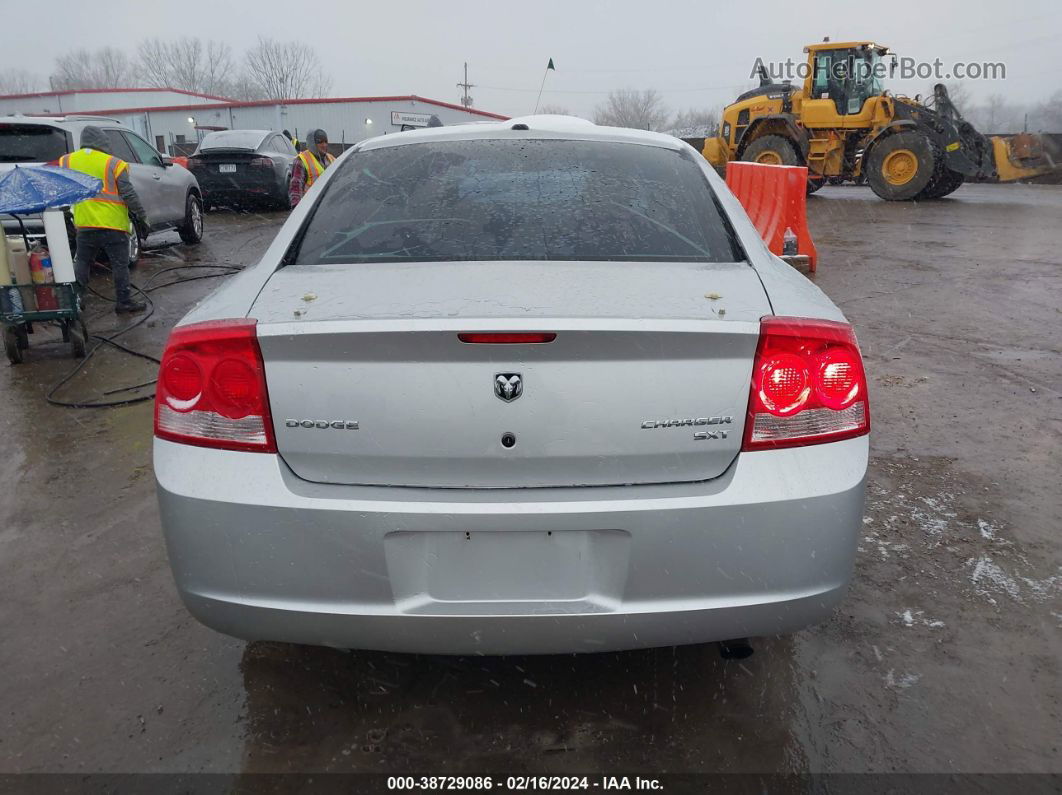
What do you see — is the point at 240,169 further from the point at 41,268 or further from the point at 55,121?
the point at 41,268

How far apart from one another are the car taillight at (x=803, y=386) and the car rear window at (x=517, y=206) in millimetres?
538

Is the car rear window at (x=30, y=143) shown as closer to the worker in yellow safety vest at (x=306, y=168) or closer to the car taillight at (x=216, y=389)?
the worker in yellow safety vest at (x=306, y=168)

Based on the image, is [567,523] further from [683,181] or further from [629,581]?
[683,181]

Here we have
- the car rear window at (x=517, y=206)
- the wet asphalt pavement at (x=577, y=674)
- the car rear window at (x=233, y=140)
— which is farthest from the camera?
the car rear window at (x=233, y=140)

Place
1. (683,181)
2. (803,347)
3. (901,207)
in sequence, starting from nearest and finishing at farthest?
(803,347) → (683,181) → (901,207)

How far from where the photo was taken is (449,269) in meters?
2.30

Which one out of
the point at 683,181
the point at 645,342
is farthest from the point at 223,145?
the point at 645,342

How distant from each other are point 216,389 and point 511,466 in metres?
0.75

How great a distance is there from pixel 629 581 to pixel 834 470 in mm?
575

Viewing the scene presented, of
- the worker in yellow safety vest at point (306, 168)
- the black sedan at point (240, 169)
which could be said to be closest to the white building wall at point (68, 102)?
the black sedan at point (240, 169)

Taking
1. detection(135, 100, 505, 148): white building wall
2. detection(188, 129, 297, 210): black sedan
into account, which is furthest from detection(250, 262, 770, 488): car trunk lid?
detection(135, 100, 505, 148): white building wall

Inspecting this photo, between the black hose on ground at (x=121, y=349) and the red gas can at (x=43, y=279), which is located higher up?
the red gas can at (x=43, y=279)

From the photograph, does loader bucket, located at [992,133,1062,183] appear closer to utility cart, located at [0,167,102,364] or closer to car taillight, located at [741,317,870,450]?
utility cart, located at [0,167,102,364]

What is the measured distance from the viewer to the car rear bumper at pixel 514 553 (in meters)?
1.90
